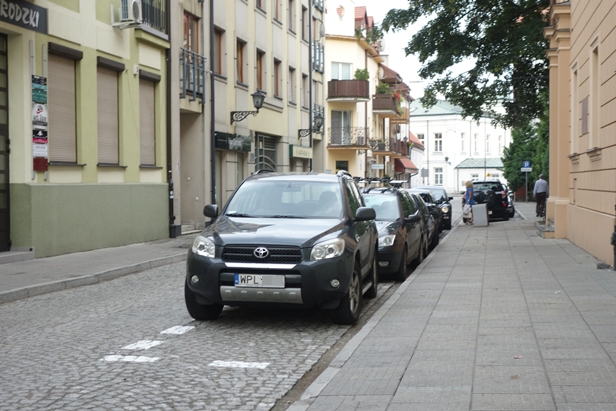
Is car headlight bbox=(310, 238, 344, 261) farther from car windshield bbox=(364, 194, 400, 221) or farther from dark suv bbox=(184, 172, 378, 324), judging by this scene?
car windshield bbox=(364, 194, 400, 221)

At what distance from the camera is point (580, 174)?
17766 mm

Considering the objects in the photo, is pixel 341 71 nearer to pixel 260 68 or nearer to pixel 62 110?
pixel 260 68

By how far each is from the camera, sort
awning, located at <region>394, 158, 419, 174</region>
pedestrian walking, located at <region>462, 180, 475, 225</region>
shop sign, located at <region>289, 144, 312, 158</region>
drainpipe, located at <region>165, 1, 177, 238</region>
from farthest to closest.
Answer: awning, located at <region>394, 158, 419, 174</region> → shop sign, located at <region>289, 144, 312, 158</region> → pedestrian walking, located at <region>462, 180, 475, 225</region> → drainpipe, located at <region>165, 1, 177, 238</region>

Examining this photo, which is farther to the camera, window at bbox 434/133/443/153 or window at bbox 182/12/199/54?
window at bbox 434/133/443/153

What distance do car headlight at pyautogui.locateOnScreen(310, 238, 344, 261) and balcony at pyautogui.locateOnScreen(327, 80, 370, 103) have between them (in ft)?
140

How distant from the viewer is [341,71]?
54.1 meters

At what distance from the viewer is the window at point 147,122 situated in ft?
67.8

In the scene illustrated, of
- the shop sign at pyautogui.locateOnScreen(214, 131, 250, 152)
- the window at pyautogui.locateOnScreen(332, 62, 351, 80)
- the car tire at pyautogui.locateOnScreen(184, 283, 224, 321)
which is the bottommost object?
the car tire at pyautogui.locateOnScreen(184, 283, 224, 321)

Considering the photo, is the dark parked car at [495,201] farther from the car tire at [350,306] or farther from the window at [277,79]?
the car tire at [350,306]

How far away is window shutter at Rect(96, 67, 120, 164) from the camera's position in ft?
60.4

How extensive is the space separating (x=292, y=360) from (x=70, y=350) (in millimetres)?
2064

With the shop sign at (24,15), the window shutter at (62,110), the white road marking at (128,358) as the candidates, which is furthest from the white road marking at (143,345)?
the window shutter at (62,110)

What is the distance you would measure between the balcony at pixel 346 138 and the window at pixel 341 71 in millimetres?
4057

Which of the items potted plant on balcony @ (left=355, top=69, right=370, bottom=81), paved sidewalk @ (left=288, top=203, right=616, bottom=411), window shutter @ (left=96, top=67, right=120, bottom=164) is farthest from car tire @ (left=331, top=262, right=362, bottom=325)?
potted plant on balcony @ (left=355, top=69, right=370, bottom=81)
